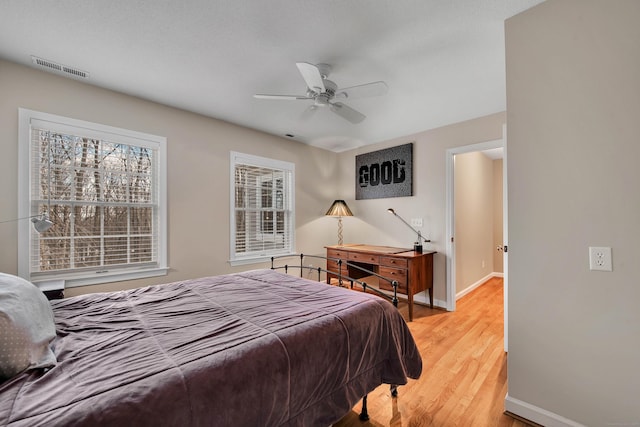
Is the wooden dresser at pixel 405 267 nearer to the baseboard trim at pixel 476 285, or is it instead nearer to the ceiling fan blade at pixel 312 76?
the baseboard trim at pixel 476 285

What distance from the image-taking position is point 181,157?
328 centimetres

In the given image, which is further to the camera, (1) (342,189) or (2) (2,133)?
(1) (342,189)

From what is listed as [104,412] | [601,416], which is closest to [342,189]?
[601,416]

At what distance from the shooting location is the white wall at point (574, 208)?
4.65 feet

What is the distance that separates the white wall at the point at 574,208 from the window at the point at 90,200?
3.39 m

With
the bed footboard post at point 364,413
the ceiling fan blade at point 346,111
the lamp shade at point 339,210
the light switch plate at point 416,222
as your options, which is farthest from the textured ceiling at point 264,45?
the bed footboard post at point 364,413

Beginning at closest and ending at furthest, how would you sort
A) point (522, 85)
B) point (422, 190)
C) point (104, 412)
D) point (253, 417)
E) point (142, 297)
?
point (104, 412) < point (253, 417) < point (522, 85) < point (142, 297) < point (422, 190)

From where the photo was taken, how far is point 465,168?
446cm

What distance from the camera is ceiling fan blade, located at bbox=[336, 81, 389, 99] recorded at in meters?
2.16

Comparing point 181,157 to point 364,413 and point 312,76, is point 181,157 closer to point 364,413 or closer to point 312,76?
point 312,76

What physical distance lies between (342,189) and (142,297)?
3.83 meters

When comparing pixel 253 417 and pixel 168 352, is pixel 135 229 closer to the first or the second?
pixel 168 352

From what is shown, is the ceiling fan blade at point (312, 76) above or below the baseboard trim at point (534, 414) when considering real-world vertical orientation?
above

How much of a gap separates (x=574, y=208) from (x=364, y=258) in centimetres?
261
